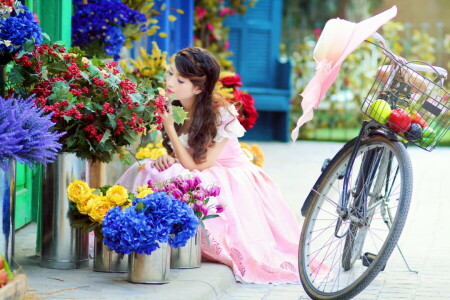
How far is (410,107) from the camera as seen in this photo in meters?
3.91

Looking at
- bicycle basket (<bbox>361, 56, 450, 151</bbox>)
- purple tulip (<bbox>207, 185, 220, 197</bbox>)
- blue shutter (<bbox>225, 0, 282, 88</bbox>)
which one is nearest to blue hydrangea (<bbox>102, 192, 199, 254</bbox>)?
purple tulip (<bbox>207, 185, 220, 197</bbox>)

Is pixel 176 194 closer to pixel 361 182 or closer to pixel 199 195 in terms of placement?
pixel 199 195

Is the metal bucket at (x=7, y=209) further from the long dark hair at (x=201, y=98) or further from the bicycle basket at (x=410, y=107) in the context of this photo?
the bicycle basket at (x=410, y=107)

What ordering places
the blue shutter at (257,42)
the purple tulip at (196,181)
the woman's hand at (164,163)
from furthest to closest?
the blue shutter at (257,42)
the woman's hand at (164,163)
the purple tulip at (196,181)

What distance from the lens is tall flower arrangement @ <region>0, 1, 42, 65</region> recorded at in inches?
153

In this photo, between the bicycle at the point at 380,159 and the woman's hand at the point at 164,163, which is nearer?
the bicycle at the point at 380,159

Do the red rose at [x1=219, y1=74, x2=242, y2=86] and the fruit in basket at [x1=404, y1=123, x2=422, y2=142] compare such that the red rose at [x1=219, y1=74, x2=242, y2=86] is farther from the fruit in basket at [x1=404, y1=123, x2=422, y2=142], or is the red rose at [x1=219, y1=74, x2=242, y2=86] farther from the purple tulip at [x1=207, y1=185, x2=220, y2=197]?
the fruit in basket at [x1=404, y1=123, x2=422, y2=142]

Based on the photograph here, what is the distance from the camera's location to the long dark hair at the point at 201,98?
4.85m

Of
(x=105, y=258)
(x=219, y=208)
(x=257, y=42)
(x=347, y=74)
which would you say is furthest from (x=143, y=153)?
(x=347, y=74)

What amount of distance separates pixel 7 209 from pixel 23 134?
1.39ft

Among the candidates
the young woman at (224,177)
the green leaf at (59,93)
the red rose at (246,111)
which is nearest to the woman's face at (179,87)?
the young woman at (224,177)

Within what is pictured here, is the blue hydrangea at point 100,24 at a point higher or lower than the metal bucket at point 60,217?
higher

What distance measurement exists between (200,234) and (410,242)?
6.36 feet

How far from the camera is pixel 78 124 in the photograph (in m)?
4.18
